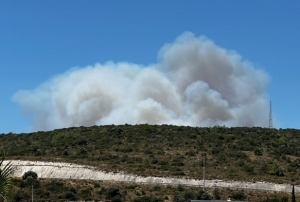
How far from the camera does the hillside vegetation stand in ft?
329

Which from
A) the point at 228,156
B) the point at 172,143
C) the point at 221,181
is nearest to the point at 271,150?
the point at 228,156

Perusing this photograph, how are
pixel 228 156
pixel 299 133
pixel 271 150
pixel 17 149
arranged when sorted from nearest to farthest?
pixel 228 156 → pixel 271 150 → pixel 17 149 → pixel 299 133

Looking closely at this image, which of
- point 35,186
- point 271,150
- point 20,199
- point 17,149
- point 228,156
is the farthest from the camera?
point 17,149

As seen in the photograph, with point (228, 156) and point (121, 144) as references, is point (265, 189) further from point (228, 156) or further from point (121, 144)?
point (121, 144)

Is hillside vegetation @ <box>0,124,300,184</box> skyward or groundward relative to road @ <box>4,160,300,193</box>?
skyward

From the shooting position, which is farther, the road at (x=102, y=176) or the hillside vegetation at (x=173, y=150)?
the hillside vegetation at (x=173, y=150)

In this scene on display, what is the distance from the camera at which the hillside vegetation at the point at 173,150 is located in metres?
Result: 100

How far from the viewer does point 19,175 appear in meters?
104

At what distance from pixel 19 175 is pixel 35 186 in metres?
16.9

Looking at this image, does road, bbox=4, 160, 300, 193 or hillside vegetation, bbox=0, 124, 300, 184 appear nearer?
road, bbox=4, 160, 300, 193

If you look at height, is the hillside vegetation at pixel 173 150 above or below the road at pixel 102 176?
above

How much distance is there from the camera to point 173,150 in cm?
11519

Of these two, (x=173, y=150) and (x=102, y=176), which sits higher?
(x=173, y=150)

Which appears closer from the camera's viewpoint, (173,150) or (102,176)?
(102,176)
